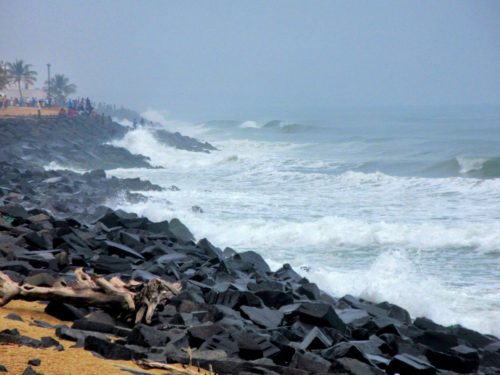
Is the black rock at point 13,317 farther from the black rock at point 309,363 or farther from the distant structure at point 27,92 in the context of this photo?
the distant structure at point 27,92

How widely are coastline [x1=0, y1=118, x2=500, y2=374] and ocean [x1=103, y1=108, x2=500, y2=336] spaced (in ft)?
4.48

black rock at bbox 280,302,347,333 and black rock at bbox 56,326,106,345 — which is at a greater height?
black rock at bbox 56,326,106,345

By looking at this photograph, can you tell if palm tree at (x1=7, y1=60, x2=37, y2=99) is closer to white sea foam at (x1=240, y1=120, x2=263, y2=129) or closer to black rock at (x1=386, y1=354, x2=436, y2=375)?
white sea foam at (x1=240, y1=120, x2=263, y2=129)

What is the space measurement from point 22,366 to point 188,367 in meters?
1.17

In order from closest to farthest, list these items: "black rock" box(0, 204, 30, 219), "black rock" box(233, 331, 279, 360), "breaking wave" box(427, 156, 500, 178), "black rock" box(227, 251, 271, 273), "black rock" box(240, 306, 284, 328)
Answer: "black rock" box(233, 331, 279, 360) → "black rock" box(240, 306, 284, 328) → "black rock" box(227, 251, 271, 273) → "black rock" box(0, 204, 30, 219) → "breaking wave" box(427, 156, 500, 178)

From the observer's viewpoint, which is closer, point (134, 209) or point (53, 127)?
point (134, 209)

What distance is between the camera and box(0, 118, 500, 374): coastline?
552 centimetres

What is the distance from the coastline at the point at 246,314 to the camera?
5.52 meters

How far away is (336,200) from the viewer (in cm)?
2144

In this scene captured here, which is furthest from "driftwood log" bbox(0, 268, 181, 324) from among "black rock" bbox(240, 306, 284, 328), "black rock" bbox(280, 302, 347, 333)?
"black rock" bbox(280, 302, 347, 333)

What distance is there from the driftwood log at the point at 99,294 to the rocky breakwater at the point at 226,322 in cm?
6

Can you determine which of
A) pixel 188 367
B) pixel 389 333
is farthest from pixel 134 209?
pixel 188 367

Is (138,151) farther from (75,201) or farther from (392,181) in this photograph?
(75,201)

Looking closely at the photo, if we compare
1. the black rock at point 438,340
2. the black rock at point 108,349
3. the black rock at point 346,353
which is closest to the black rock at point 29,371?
the black rock at point 108,349
